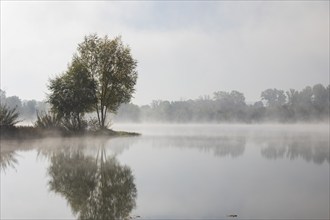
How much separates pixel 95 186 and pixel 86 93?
31.8 m

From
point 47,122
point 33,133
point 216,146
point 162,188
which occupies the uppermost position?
point 47,122

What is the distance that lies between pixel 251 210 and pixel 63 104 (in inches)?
1331

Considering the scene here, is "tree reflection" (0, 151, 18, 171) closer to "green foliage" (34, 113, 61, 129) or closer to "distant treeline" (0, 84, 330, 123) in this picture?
"green foliage" (34, 113, 61, 129)

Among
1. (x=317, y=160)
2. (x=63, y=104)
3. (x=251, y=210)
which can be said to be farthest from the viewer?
(x=63, y=104)

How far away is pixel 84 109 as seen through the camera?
4344 cm

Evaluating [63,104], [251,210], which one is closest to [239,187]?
[251,210]

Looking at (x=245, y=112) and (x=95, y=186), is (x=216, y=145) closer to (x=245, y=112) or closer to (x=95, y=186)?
(x=95, y=186)

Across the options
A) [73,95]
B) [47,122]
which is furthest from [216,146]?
[73,95]

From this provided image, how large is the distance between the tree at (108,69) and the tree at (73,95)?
88.4 inches

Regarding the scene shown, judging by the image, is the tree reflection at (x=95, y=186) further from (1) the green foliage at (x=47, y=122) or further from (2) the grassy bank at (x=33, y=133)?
(1) the green foliage at (x=47, y=122)

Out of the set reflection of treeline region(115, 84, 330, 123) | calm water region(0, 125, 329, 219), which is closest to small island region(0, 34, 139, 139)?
calm water region(0, 125, 329, 219)

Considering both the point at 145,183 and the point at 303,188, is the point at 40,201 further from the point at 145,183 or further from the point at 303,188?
the point at 303,188

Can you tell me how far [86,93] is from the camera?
144 ft

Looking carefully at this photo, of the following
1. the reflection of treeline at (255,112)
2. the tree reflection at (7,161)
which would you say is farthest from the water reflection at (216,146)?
the reflection of treeline at (255,112)
